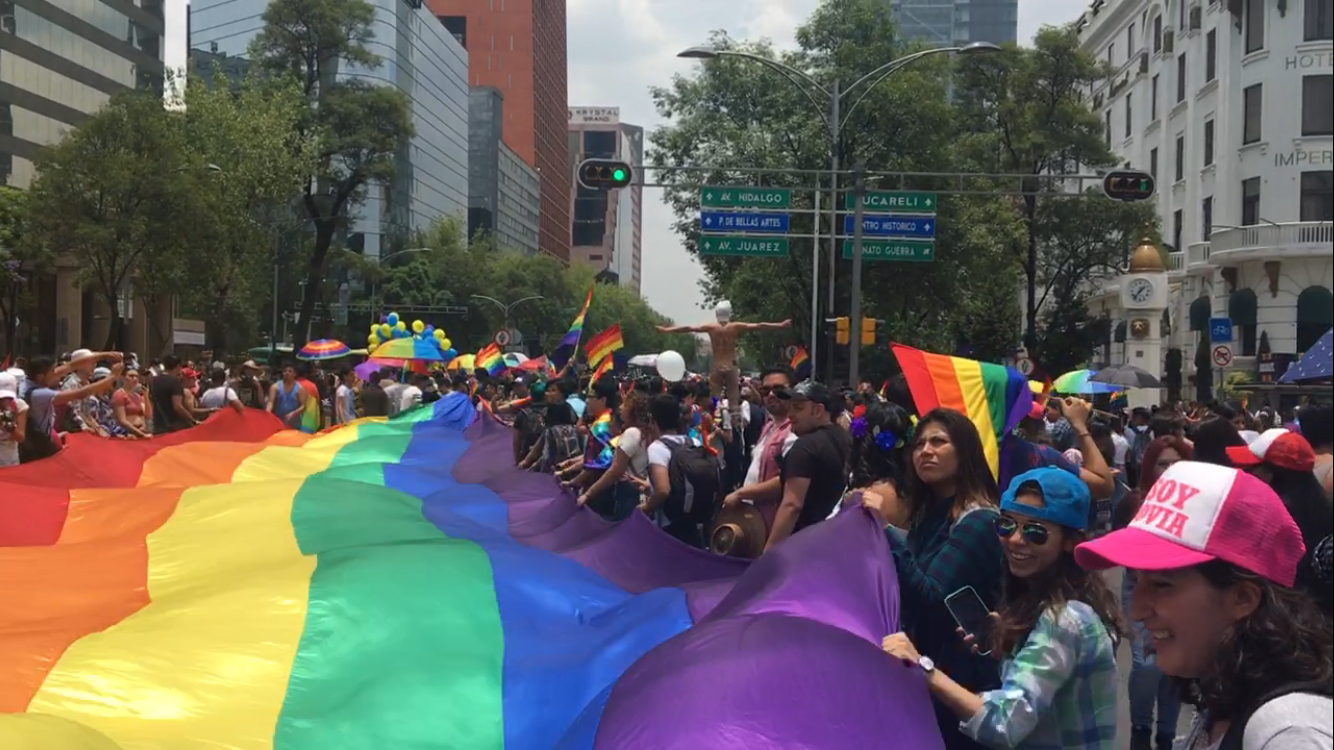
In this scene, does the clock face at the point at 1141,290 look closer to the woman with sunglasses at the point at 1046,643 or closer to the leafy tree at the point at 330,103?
the leafy tree at the point at 330,103

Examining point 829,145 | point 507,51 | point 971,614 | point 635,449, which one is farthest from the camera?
point 507,51

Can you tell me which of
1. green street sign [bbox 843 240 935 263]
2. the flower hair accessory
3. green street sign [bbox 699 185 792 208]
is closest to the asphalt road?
the flower hair accessory

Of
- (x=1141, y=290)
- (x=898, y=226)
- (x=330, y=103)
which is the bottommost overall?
(x=1141, y=290)

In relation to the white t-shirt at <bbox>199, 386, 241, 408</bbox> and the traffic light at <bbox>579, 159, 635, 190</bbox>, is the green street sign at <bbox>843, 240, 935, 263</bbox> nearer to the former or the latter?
the traffic light at <bbox>579, 159, 635, 190</bbox>

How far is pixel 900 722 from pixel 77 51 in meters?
66.7

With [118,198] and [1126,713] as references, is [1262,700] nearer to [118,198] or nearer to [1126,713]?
[1126,713]

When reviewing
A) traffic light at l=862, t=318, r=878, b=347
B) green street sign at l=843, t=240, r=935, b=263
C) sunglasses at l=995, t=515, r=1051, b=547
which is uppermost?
green street sign at l=843, t=240, r=935, b=263

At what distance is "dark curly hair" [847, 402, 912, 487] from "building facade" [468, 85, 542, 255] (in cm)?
14258

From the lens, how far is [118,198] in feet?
127

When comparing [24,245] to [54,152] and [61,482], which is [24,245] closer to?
[54,152]

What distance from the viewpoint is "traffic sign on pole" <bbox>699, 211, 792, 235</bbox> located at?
29.0m

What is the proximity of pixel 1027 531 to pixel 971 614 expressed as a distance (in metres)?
0.55

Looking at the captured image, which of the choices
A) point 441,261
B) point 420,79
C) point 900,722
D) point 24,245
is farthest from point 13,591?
point 420,79

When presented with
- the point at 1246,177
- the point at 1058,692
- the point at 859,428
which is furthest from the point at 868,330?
the point at 1058,692
